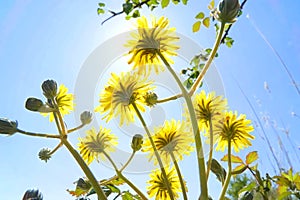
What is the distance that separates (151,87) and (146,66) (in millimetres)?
38

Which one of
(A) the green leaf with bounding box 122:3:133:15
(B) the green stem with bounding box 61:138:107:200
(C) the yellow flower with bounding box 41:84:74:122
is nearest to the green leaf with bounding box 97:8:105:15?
(A) the green leaf with bounding box 122:3:133:15

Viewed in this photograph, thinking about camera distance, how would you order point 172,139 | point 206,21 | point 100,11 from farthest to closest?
point 100,11 → point 206,21 → point 172,139

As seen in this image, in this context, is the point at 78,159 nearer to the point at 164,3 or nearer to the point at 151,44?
the point at 151,44

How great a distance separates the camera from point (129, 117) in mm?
592

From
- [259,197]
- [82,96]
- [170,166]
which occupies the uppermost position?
[82,96]

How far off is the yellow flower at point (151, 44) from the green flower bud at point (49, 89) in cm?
12

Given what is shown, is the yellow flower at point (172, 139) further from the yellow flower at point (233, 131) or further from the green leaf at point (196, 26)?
the green leaf at point (196, 26)

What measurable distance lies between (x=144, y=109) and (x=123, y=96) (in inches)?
2.0

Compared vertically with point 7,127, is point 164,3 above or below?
above

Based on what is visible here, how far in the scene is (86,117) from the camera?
554 millimetres

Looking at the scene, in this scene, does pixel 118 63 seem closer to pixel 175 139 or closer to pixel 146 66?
pixel 146 66

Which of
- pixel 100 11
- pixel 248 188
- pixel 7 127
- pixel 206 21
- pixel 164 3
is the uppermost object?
pixel 100 11

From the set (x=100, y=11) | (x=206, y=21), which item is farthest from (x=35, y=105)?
(x=100, y=11)

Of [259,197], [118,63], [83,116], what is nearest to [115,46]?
[118,63]
